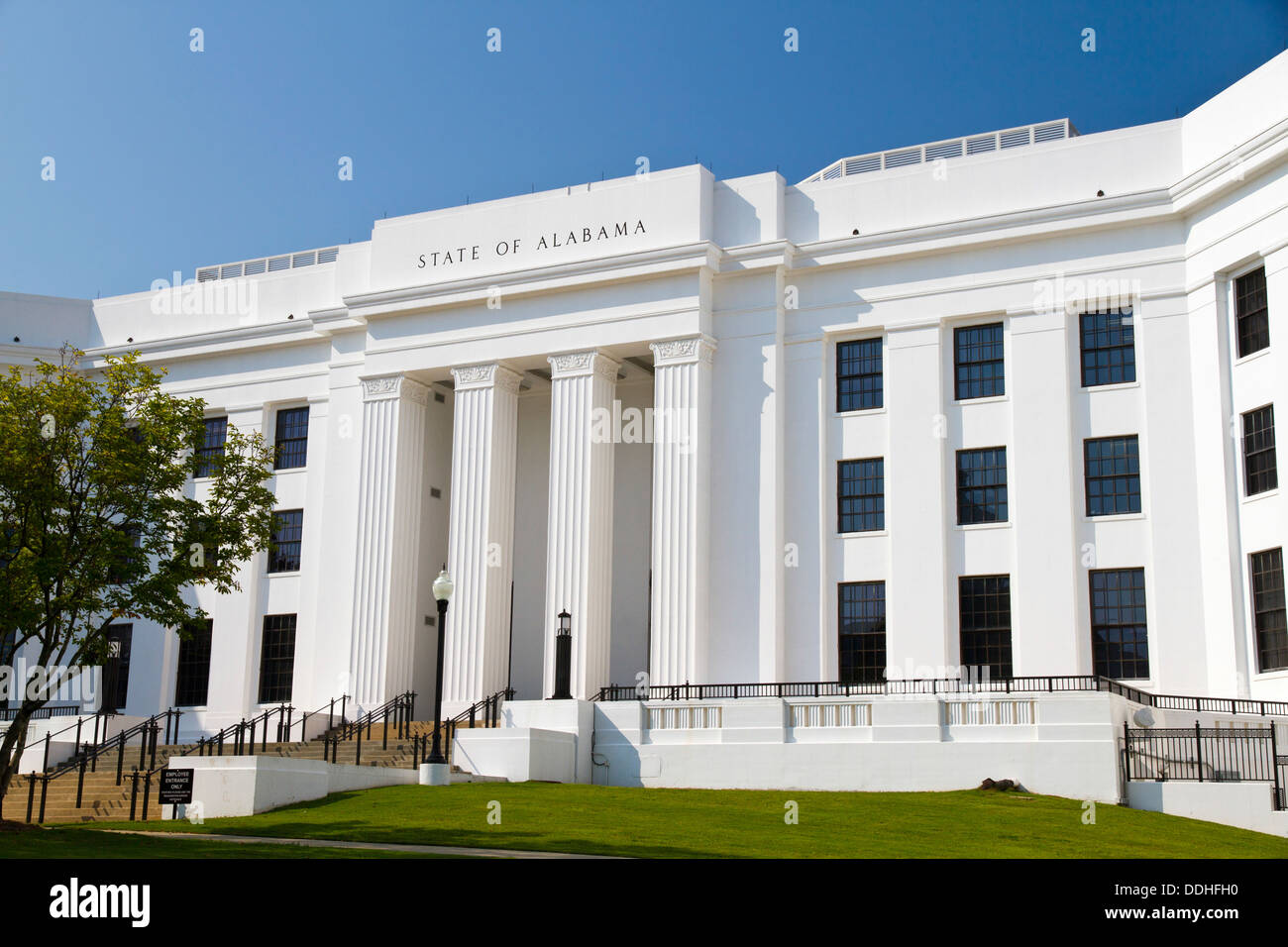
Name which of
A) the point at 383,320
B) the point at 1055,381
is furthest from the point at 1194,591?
the point at 383,320

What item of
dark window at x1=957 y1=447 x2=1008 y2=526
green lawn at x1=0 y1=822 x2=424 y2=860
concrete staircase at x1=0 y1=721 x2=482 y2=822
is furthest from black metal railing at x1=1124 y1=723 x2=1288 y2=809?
green lawn at x1=0 y1=822 x2=424 y2=860

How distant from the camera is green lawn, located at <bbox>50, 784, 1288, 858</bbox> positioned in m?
19.3

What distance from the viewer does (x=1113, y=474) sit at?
113 feet

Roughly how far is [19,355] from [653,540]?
83.0 feet

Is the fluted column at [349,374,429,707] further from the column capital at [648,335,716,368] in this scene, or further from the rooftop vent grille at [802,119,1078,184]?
the rooftop vent grille at [802,119,1078,184]

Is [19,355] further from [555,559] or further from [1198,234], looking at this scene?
[1198,234]

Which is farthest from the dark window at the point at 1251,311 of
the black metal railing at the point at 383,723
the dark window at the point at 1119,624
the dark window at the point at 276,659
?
the dark window at the point at 276,659

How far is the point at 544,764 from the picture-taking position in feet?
102

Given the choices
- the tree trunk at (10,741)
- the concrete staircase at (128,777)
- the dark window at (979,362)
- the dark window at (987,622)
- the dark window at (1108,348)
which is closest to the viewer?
the tree trunk at (10,741)

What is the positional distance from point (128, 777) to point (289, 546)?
587 inches

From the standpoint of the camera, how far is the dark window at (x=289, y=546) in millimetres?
44312

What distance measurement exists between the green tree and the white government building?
36.6 feet

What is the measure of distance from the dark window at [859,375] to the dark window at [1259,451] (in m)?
9.37

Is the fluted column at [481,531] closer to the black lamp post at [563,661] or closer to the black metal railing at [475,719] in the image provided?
the black metal railing at [475,719]
